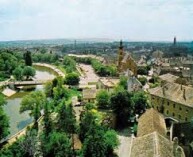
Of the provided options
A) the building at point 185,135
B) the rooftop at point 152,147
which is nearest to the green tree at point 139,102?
the building at point 185,135

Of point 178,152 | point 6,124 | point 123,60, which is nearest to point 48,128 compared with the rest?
point 6,124

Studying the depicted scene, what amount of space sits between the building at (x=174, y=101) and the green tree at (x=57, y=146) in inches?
483

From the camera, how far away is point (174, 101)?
3278 centimetres

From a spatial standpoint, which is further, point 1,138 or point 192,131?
point 1,138

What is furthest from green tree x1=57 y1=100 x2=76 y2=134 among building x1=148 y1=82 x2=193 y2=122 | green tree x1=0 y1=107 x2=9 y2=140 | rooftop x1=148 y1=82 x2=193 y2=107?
rooftop x1=148 y1=82 x2=193 y2=107

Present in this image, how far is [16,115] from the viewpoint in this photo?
139 ft

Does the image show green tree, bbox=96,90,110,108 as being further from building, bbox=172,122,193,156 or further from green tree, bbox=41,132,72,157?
building, bbox=172,122,193,156

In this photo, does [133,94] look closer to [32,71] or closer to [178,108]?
[178,108]

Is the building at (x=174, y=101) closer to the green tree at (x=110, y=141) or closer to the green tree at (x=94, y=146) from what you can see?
the green tree at (x=110, y=141)

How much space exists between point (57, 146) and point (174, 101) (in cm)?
1371

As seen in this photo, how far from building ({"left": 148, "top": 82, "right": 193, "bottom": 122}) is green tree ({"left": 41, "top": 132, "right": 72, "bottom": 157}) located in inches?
483

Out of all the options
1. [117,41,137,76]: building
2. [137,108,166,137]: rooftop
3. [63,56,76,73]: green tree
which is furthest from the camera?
[63,56,76,73]: green tree

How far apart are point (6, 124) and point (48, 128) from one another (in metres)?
4.57

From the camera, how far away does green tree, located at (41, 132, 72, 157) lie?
24.2 m
